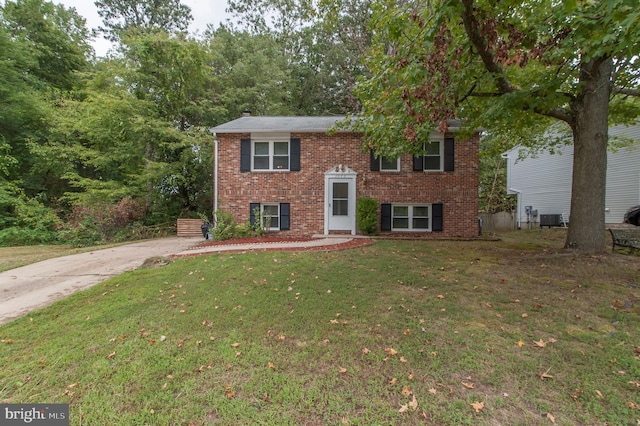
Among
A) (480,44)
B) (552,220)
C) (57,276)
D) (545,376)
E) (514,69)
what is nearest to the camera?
(545,376)

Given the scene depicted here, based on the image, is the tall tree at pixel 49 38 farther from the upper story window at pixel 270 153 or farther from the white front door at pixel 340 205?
the white front door at pixel 340 205

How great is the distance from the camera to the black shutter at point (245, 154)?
10.9m

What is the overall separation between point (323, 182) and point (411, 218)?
388cm

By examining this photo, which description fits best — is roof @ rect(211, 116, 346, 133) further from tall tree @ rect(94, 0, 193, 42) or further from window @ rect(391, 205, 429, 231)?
tall tree @ rect(94, 0, 193, 42)

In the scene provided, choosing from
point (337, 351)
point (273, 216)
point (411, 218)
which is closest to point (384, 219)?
point (411, 218)

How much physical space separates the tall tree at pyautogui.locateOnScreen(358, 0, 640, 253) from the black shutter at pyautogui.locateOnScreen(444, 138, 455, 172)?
3018 millimetres

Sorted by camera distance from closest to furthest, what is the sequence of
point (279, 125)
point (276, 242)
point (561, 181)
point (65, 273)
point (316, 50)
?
point (65, 273)
point (276, 242)
point (279, 125)
point (561, 181)
point (316, 50)

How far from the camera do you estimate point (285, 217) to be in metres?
10.9

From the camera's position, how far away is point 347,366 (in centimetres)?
258

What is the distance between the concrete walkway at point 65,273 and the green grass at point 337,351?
0.58 meters

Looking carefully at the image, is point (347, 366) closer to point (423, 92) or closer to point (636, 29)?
point (423, 92)

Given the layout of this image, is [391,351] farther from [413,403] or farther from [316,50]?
[316,50]

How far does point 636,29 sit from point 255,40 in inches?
798

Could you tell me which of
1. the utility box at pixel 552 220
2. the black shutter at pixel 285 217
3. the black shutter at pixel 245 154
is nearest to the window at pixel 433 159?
the black shutter at pixel 285 217
